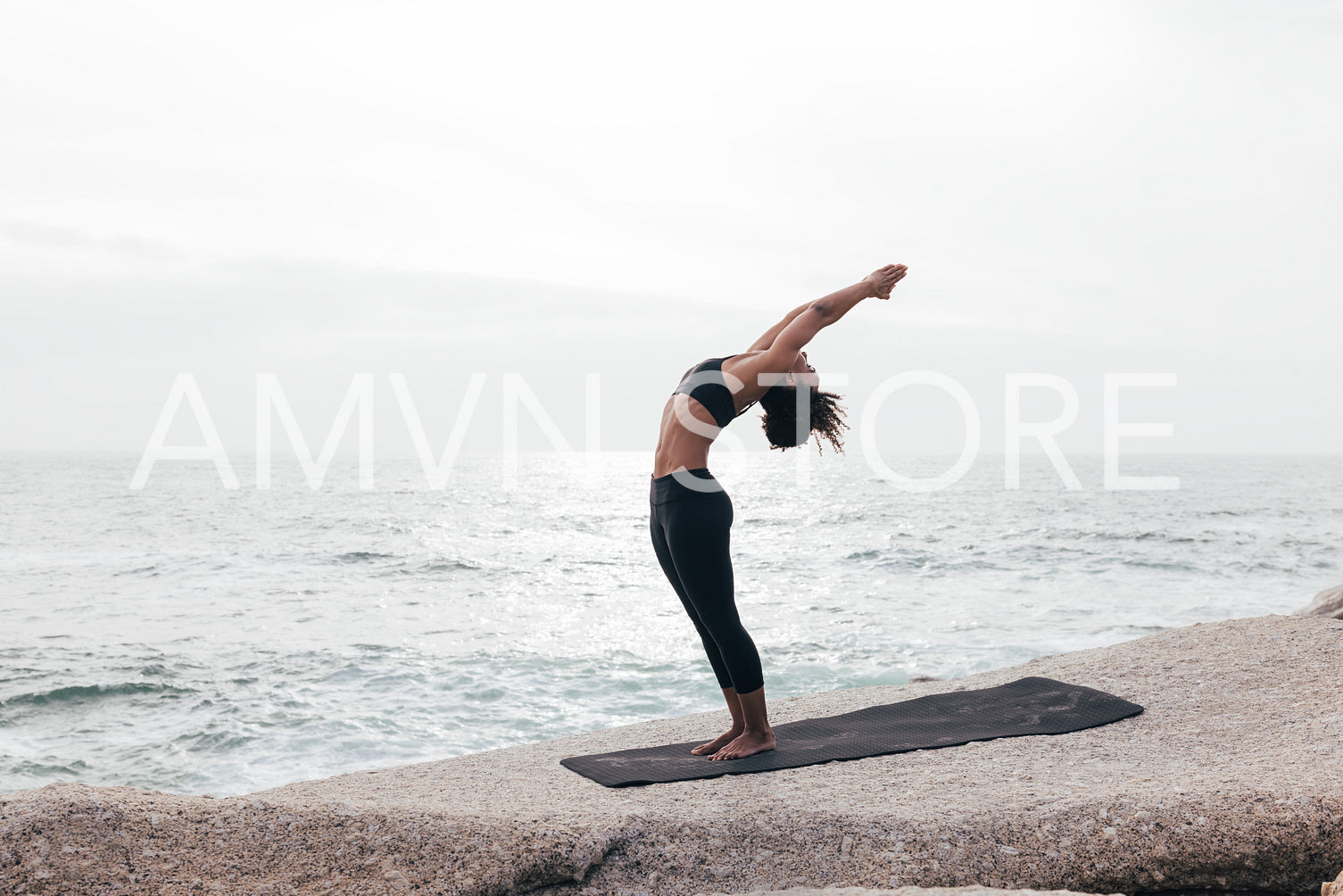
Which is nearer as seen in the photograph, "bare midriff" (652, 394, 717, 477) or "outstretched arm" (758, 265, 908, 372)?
"outstretched arm" (758, 265, 908, 372)

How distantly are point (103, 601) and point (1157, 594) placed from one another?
63.0ft

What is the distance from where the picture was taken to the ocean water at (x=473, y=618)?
861cm

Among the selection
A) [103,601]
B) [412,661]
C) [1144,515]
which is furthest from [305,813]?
[1144,515]

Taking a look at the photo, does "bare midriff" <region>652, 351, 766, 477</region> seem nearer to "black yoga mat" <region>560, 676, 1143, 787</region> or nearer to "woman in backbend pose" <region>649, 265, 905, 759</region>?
"woman in backbend pose" <region>649, 265, 905, 759</region>

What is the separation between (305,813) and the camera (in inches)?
123

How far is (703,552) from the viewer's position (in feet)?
12.9

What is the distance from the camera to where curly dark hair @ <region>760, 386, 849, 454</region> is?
4.19m

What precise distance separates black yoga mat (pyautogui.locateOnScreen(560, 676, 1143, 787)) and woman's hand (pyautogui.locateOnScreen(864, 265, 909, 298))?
227 cm

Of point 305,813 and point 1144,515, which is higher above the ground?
point 305,813

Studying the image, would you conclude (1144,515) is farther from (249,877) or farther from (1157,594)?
(249,877)

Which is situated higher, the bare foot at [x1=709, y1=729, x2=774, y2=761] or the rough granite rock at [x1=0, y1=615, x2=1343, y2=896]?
the rough granite rock at [x1=0, y1=615, x2=1343, y2=896]

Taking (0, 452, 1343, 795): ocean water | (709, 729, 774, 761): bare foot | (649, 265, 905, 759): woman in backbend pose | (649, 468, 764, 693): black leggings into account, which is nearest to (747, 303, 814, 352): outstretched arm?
(649, 265, 905, 759): woman in backbend pose

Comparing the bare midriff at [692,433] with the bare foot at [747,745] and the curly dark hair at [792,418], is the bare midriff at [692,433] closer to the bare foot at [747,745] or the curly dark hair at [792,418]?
the curly dark hair at [792,418]

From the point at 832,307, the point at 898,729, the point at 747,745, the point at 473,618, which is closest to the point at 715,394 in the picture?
the point at 832,307
